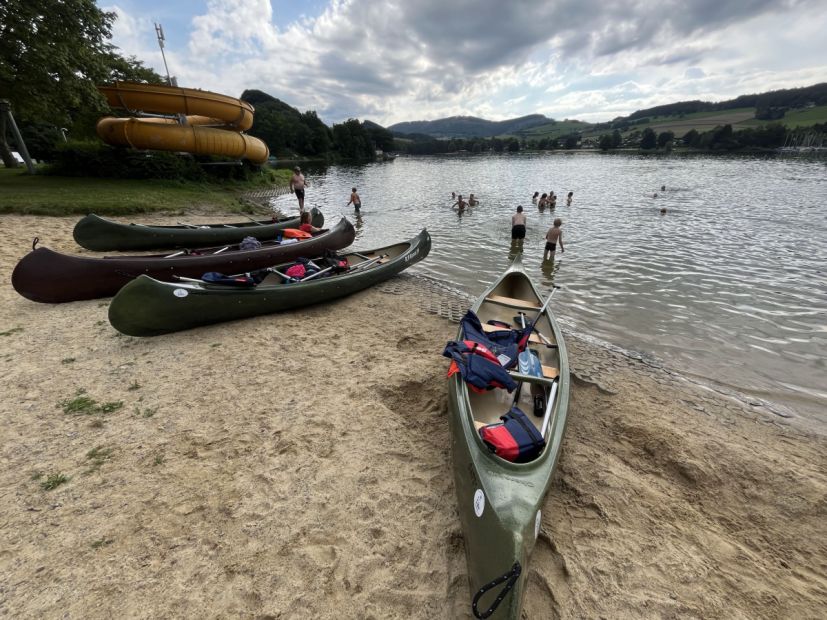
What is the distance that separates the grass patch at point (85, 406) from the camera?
14.6 feet

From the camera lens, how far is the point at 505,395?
4668mm

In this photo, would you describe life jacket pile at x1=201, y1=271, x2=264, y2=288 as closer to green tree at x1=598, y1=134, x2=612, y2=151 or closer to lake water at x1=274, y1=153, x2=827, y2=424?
lake water at x1=274, y1=153, x2=827, y2=424

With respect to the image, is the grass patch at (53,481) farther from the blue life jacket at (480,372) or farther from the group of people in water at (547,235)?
the group of people in water at (547,235)

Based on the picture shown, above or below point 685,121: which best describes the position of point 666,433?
below

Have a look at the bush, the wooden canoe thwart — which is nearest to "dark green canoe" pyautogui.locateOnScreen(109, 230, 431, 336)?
the wooden canoe thwart

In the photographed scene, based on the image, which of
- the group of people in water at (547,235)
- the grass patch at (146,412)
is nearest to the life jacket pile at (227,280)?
the grass patch at (146,412)

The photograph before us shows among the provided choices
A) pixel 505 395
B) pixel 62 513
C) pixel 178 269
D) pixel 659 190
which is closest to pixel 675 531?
pixel 505 395

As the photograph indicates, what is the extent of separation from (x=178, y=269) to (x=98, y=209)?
31.3 ft

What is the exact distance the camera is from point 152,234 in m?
10.5

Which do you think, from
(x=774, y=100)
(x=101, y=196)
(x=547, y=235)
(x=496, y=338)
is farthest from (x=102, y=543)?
(x=774, y=100)

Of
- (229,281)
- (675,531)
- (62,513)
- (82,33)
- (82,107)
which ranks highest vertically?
(82,33)

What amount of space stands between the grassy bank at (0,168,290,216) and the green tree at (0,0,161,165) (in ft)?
11.4

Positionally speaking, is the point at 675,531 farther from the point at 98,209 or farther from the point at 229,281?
the point at 98,209

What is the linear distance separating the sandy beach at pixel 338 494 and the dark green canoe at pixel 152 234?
4.43 m
